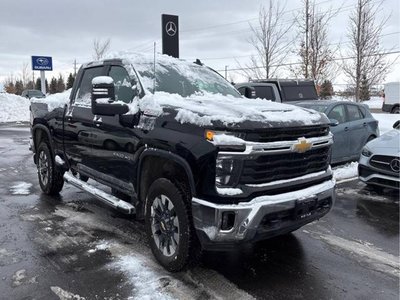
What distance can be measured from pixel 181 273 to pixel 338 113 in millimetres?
6760

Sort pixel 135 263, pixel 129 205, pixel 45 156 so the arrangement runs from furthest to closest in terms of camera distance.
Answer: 1. pixel 45 156
2. pixel 129 205
3. pixel 135 263

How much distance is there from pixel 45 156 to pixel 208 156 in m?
4.29

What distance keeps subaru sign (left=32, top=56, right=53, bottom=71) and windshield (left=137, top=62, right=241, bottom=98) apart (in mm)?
25019

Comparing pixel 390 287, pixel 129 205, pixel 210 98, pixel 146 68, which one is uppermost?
pixel 146 68

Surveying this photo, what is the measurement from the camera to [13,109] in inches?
1224

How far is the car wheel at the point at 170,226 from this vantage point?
3.82 meters

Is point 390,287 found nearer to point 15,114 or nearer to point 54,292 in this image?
point 54,292

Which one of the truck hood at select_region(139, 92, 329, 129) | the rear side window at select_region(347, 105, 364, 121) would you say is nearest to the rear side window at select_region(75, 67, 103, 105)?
the truck hood at select_region(139, 92, 329, 129)

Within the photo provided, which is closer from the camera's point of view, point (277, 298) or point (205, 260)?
point (277, 298)

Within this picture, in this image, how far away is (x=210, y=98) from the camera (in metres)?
4.82

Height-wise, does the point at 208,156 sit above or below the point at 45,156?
above

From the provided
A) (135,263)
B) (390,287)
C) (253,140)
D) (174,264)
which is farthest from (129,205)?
(390,287)

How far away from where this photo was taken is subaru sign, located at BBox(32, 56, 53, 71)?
2797cm

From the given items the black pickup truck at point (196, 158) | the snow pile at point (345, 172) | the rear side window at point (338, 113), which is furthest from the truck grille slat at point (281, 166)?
the rear side window at point (338, 113)
